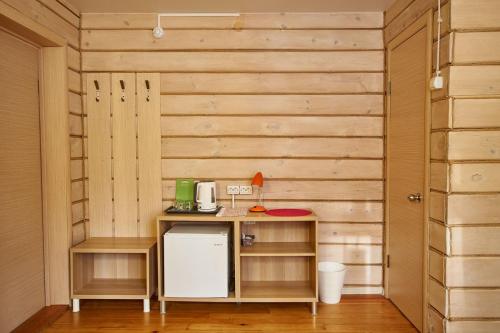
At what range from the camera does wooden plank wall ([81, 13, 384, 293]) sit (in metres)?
3.57

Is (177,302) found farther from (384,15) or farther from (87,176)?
(384,15)

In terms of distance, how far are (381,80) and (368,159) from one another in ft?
2.36

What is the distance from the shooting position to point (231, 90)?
3.60 metres

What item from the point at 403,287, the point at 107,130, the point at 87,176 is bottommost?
the point at 403,287

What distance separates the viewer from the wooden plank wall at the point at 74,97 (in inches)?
127

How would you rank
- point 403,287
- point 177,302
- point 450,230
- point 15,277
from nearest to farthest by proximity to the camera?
point 450,230 → point 15,277 → point 403,287 → point 177,302

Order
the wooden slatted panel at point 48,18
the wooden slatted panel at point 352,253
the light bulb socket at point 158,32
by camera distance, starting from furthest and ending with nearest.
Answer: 1. the wooden slatted panel at point 352,253
2. the light bulb socket at point 158,32
3. the wooden slatted panel at point 48,18

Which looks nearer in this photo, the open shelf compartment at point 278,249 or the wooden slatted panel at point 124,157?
the open shelf compartment at point 278,249

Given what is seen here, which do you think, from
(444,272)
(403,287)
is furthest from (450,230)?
(403,287)

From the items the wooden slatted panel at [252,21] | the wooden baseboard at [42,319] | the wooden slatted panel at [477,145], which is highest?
the wooden slatted panel at [252,21]

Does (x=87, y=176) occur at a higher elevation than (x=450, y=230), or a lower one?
higher

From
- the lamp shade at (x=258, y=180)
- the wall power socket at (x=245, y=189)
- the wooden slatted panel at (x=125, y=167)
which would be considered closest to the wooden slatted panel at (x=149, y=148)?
the wooden slatted panel at (x=125, y=167)

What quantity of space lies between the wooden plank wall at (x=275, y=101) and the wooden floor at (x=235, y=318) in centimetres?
56

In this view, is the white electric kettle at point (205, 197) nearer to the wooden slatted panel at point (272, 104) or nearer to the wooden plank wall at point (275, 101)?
the wooden plank wall at point (275, 101)
